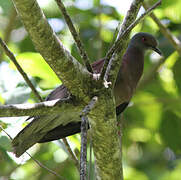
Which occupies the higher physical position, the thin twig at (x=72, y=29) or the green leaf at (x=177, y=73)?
the green leaf at (x=177, y=73)

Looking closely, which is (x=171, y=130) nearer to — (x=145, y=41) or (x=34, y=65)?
(x=145, y=41)

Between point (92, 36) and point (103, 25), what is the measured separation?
0.26m

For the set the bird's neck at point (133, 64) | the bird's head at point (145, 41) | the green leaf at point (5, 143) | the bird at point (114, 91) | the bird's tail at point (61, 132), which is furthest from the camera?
the bird's head at point (145, 41)

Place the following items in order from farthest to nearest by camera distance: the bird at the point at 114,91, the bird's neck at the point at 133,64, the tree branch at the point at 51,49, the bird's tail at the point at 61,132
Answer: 1. the bird's neck at the point at 133,64
2. the bird's tail at the point at 61,132
3. the bird at the point at 114,91
4. the tree branch at the point at 51,49

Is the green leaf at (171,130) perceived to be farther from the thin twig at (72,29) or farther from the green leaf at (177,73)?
the thin twig at (72,29)

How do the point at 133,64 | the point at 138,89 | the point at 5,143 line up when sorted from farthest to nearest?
the point at 138,89 < the point at 133,64 < the point at 5,143

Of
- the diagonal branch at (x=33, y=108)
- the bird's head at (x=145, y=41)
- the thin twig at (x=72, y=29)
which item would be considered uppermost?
the bird's head at (x=145, y=41)

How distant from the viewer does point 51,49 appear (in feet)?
7.20

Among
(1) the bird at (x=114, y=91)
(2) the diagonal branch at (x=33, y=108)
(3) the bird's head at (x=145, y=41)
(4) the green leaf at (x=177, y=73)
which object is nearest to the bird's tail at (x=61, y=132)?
(1) the bird at (x=114, y=91)

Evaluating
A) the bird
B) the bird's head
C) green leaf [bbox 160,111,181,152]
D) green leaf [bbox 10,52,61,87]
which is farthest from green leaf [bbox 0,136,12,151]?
green leaf [bbox 160,111,181,152]

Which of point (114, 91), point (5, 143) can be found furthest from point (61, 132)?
point (5, 143)

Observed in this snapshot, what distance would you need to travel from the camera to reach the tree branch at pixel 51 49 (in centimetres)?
204

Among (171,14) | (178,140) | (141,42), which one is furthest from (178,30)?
(178,140)

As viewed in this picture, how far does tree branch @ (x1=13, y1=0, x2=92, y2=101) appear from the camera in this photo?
2045mm
